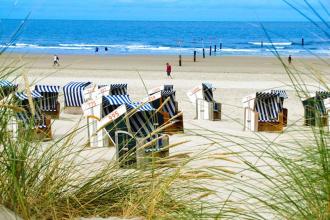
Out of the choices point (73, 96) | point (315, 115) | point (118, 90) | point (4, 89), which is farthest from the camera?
point (118, 90)

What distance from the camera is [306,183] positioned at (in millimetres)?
3150

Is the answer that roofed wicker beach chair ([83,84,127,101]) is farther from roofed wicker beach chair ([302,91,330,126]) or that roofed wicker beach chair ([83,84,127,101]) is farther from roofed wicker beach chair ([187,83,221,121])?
roofed wicker beach chair ([302,91,330,126])

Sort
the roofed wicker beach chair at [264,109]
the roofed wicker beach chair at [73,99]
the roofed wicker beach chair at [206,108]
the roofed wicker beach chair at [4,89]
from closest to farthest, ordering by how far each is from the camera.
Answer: the roofed wicker beach chair at [4,89] → the roofed wicker beach chair at [264,109] → the roofed wicker beach chair at [206,108] → the roofed wicker beach chair at [73,99]

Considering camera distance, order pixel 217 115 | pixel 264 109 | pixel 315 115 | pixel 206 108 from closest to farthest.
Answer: pixel 315 115 → pixel 264 109 → pixel 206 108 → pixel 217 115

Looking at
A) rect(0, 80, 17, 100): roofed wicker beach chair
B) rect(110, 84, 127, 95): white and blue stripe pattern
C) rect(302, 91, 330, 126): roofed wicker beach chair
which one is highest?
rect(0, 80, 17, 100): roofed wicker beach chair

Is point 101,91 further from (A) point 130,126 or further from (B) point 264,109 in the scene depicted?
(A) point 130,126

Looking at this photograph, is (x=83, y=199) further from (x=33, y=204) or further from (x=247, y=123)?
(x=247, y=123)

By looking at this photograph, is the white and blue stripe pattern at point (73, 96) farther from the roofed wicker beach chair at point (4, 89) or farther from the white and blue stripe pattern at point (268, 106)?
the roofed wicker beach chair at point (4, 89)

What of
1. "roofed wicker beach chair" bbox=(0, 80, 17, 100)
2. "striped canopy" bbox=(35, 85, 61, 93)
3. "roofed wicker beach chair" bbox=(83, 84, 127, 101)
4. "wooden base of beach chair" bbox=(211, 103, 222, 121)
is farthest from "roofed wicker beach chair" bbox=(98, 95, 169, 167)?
"striped canopy" bbox=(35, 85, 61, 93)

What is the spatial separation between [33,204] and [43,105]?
10505mm

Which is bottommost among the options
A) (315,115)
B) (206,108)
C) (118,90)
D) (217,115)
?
(217,115)

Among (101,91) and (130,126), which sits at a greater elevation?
(101,91)

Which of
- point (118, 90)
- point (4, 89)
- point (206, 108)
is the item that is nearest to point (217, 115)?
point (206, 108)

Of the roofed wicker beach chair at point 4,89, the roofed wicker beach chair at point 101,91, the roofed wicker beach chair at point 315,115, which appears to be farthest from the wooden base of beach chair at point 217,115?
the roofed wicker beach chair at point 4,89
